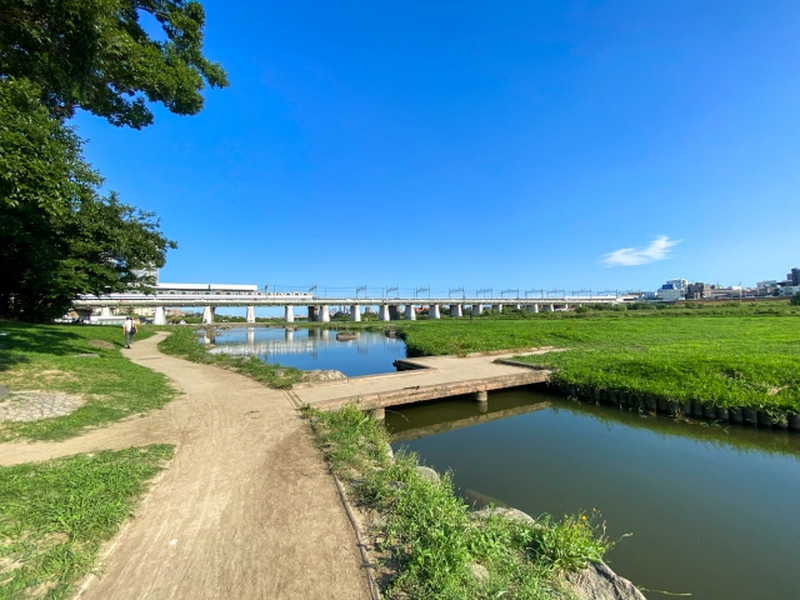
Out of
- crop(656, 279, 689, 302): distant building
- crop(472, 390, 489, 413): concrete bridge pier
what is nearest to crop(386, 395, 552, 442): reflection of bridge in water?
crop(472, 390, 489, 413): concrete bridge pier

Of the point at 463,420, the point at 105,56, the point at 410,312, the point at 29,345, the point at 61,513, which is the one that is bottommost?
the point at 463,420

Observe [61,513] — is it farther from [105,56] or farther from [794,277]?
[794,277]

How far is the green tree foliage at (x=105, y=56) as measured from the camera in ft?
17.9

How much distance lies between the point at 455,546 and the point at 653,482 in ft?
15.6

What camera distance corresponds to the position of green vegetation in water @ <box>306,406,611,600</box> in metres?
2.37

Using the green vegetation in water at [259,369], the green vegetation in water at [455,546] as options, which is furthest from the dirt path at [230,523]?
the green vegetation in water at [259,369]

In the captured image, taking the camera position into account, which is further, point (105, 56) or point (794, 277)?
point (794, 277)

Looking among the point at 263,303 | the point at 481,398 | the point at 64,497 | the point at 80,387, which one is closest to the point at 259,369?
the point at 80,387

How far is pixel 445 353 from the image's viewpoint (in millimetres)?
16750

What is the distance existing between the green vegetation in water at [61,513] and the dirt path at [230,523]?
0.16 meters

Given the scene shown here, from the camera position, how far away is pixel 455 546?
8.70 ft

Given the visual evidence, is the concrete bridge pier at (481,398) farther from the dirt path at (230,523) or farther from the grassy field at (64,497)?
the grassy field at (64,497)

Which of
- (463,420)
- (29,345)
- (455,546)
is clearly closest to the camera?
(455,546)

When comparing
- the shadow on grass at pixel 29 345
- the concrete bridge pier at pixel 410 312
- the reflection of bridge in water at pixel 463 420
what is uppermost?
the concrete bridge pier at pixel 410 312
